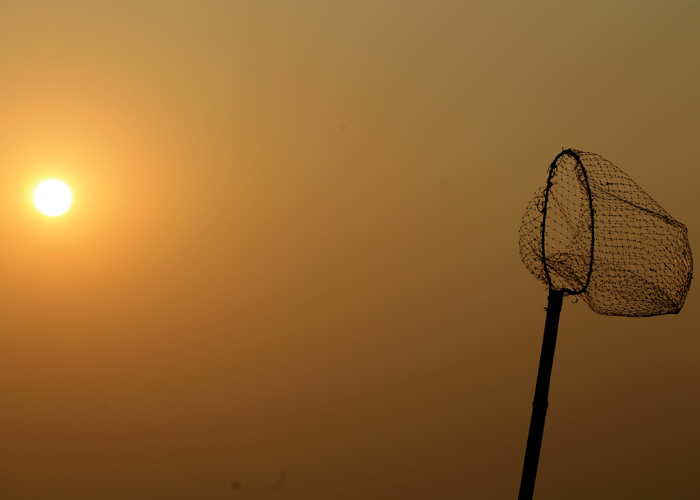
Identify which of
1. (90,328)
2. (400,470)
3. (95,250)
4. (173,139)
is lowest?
(400,470)

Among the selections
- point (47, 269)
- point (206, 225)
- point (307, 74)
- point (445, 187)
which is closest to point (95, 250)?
point (47, 269)

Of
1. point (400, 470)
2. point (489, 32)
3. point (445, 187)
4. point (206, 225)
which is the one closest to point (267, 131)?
point (206, 225)

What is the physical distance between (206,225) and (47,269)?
75 cm

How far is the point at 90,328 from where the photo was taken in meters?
2.75

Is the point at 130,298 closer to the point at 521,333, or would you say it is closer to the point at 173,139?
the point at 173,139

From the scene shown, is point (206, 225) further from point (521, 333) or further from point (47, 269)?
point (521, 333)

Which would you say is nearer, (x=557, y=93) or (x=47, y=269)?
(x=47, y=269)

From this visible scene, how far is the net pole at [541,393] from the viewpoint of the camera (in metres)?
1.32

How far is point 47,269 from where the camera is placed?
272 cm

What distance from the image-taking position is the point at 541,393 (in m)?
1.33

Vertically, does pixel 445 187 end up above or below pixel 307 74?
below

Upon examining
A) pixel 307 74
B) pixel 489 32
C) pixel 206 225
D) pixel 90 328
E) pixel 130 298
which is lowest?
pixel 90 328

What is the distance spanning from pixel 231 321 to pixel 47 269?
87 centimetres

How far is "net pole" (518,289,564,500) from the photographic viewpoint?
1318 millimetres
